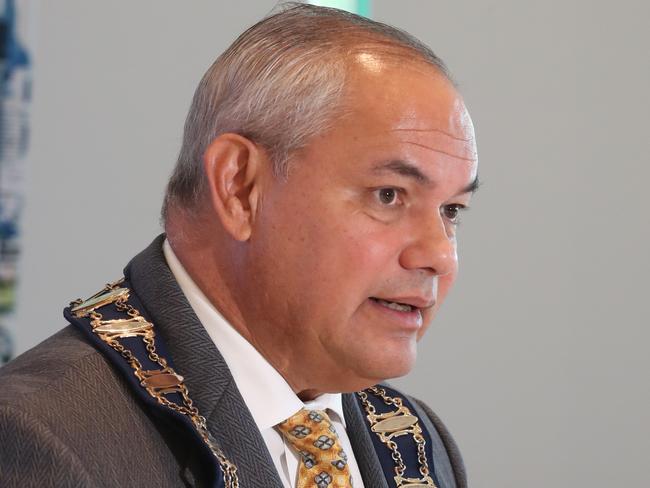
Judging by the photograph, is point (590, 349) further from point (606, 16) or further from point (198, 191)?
point (198, 191)

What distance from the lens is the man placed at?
4.49 ft

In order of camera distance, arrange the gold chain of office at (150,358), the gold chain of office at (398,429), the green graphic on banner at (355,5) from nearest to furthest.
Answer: the gold chain of office at (150,358) < the gold chain of office at (398,429) < the green graphic on banner at (355,5)

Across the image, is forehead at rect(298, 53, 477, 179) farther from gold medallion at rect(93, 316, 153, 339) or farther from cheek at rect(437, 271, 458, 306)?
gold medallion at rect(93, 316, 153, 339)

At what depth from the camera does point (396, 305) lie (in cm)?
145

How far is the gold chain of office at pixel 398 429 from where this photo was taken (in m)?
1.63

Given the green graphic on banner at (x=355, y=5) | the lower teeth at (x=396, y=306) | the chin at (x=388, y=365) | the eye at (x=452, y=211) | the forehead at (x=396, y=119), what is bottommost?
the chin at (x=388, y=365)

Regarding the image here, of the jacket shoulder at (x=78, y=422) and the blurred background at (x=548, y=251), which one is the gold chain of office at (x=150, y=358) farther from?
the blurred background at (x=548, y=251)

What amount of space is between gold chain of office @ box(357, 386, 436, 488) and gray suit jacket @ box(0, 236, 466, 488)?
35 centimetres

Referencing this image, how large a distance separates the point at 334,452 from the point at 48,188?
1.10 metres

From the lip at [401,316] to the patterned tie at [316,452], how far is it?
18cm

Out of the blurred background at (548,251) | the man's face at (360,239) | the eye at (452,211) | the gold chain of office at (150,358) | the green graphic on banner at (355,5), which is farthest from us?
the blurred background at (548,251)

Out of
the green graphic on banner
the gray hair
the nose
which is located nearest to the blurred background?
the green graphic on banner

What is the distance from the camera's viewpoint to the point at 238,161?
1.48 metres

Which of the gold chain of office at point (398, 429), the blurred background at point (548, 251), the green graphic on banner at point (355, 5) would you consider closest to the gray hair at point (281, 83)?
the gold chain of office at point (398, 429)
